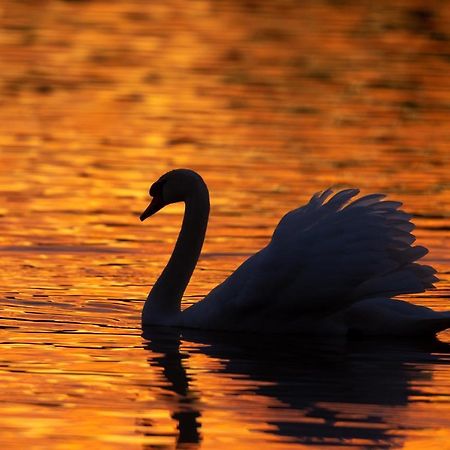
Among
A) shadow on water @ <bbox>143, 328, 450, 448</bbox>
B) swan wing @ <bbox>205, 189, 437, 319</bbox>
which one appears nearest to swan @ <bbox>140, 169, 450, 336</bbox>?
swan wing @ <bbox>205, 189, 437, 319</bbox>

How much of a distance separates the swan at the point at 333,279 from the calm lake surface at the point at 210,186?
0.20m

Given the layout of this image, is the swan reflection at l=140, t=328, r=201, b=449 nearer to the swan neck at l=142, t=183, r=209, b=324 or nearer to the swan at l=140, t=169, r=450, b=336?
the swan neck at l=142, t=183, r=209, b=324

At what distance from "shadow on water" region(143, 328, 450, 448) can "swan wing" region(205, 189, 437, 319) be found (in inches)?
15.2

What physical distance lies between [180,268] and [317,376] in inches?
105

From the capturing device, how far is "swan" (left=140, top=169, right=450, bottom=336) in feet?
46.1

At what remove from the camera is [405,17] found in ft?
152

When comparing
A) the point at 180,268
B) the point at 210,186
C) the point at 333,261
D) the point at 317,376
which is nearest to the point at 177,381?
the point at 317,376

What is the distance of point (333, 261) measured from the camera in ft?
46.2

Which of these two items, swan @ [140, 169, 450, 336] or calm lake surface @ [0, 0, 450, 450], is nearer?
calm lake surface @ [0, 0, 450, 450]

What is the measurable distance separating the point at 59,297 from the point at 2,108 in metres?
13.7

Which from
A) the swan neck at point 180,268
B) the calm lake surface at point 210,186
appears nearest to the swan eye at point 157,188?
the swan neck at point 180,268

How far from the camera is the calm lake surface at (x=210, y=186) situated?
1156 centimetres

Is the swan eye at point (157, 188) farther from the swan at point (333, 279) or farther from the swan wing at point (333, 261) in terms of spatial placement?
the swan wing at point (333, 261)

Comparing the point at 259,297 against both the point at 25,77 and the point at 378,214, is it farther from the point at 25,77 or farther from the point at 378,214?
the point at 25,77
